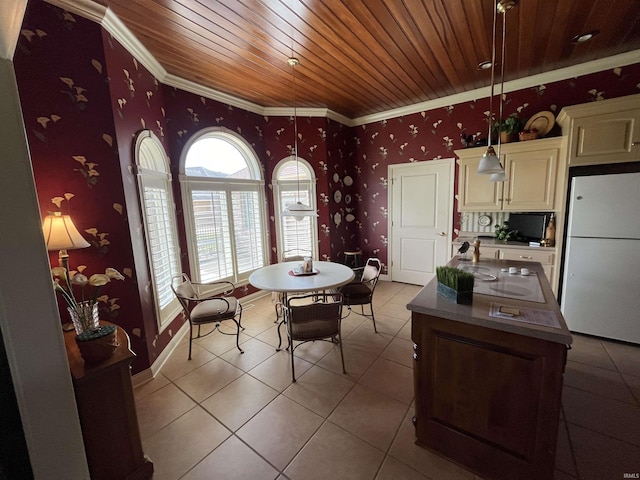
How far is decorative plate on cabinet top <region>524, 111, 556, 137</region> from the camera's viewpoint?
3.15m

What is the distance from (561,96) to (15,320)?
511cm

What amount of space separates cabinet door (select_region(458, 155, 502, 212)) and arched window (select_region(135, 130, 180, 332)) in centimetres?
380

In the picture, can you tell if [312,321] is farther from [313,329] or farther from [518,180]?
[518,180]

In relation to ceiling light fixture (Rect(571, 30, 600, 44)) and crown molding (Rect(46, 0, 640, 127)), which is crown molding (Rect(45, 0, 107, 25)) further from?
ceiling light fixture (Rect(571, 30, 600, 44))

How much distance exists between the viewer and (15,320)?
97 centimetres

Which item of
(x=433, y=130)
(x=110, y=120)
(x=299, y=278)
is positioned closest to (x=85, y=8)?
(x=110, y=120)

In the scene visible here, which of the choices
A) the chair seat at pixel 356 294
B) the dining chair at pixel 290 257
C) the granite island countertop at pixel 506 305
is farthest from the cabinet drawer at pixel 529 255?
the dining chair at pixel 290 257

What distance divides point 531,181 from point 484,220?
778mm

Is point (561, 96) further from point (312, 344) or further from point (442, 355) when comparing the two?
point (312, 344)

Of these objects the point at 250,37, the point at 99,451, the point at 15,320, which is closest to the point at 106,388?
the point at 99,451

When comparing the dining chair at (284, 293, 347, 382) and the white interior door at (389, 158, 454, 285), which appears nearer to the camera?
the dining chair at (284, 293, 347, 382)

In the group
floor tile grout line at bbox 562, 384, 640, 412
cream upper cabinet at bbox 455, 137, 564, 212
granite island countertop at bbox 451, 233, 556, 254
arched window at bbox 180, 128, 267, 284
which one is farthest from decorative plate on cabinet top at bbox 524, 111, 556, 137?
arched window at bbox 180, 128, 267, 284

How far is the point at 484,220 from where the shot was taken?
3787mm

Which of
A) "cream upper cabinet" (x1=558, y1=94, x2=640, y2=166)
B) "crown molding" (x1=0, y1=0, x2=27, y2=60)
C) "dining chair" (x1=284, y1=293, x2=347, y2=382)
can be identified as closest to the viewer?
"crown molding" (x1=0, y1=0, x2=27, y2=60)
